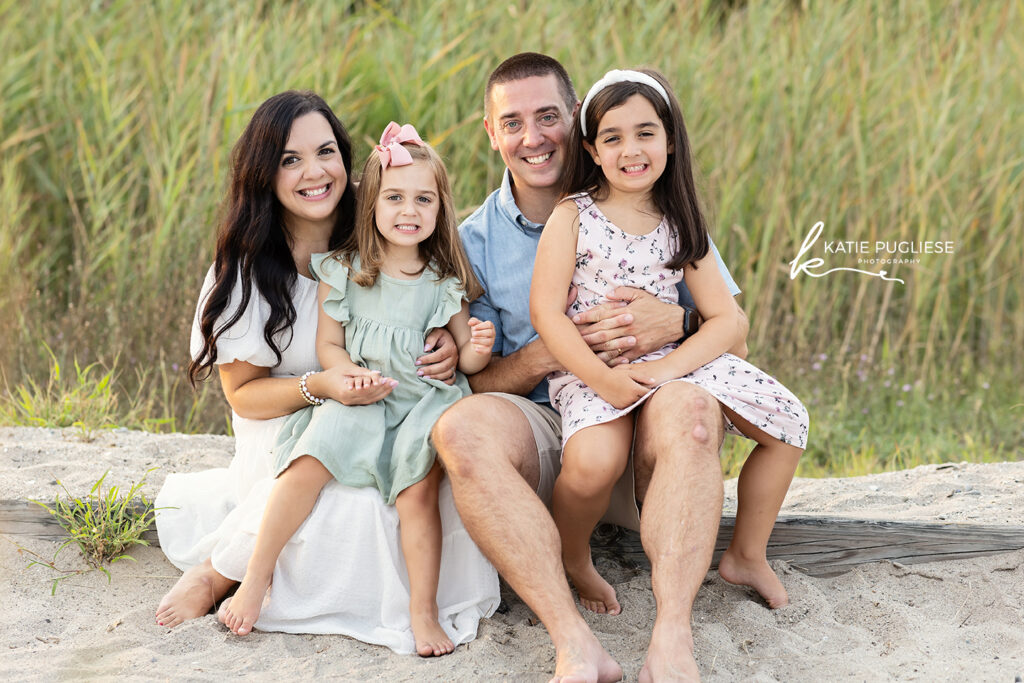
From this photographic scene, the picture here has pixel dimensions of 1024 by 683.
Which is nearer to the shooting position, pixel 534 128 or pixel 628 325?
pixel 628 325

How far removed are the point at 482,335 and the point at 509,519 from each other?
54 centimetres

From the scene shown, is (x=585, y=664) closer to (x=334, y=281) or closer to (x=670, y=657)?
(x=670, y=657)

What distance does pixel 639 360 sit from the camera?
→ 2.84 m

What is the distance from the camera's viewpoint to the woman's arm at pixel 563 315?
8.75ft

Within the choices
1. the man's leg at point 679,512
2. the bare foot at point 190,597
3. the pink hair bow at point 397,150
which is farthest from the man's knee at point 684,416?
the bare foot at point 190,597

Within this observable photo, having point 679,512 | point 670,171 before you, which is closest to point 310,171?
point 670,171

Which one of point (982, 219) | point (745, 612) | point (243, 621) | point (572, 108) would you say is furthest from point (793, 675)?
point (982, 219)

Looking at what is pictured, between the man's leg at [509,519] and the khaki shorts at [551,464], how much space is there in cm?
14

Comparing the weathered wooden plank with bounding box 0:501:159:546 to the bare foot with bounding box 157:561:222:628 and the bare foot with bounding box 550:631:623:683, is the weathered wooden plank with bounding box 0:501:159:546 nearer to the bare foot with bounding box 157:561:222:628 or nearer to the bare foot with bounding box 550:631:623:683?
the bare foot with bounding box 157:561:222:628

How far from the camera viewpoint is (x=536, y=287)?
110 inches

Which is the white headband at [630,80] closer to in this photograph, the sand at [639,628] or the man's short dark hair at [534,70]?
the man's short dark hair at [534,70]

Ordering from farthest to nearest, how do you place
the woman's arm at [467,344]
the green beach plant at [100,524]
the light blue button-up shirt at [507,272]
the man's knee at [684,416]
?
the light blue button-up shirt at [507,272] → the green beach plant at [100,524] → the woman's arm at [467,344] → the man's knee at [684,416]

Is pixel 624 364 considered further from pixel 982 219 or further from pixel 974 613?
pixel 982 219

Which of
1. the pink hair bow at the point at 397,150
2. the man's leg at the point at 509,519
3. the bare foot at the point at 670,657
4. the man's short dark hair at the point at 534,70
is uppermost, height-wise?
the man's short dark hair at the point at 534,70
